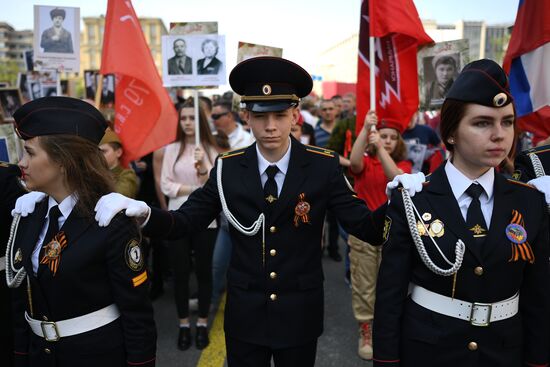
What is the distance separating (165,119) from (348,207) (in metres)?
2.60

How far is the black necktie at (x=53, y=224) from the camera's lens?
203 centimetres

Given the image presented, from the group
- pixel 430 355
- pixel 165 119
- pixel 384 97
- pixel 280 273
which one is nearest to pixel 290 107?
pixel 280 273

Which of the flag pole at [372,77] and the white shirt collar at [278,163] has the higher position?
the flag pole at [372,77]

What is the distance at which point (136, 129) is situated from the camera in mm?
4391

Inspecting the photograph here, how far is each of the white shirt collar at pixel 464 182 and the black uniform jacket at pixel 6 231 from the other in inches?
90.5

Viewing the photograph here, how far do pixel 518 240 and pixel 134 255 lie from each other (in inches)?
61.8

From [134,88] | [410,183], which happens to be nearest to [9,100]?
[134,88]

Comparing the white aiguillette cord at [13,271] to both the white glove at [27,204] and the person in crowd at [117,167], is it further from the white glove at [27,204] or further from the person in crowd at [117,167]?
the person in crowd at [117,167]

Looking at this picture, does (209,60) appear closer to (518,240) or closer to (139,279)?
(139,279)

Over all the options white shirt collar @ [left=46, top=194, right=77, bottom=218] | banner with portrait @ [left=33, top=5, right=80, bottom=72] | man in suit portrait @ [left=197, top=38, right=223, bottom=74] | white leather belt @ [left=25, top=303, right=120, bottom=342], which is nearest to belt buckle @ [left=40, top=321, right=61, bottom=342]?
white leather belt @ [left=25, top=303, right=120, bottom=342]

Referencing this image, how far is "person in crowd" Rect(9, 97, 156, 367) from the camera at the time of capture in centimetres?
196

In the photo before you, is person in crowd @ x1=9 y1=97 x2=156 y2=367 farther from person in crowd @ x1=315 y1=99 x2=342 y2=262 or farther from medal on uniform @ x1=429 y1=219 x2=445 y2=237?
person in crowd @ x1=315 y1=99 x2=342 y2=262

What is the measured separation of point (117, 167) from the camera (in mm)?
4250

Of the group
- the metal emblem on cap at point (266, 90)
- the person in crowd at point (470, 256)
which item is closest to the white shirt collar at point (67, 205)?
the metal emblem on cap at point (266, 90)
